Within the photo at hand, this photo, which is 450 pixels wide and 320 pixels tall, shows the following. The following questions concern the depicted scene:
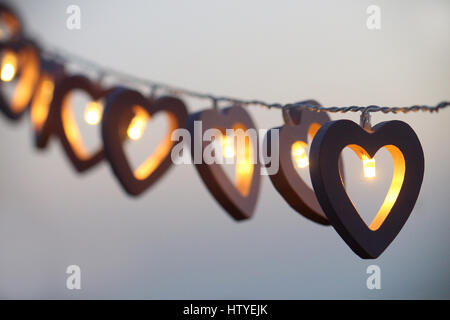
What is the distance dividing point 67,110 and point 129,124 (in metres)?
0.40

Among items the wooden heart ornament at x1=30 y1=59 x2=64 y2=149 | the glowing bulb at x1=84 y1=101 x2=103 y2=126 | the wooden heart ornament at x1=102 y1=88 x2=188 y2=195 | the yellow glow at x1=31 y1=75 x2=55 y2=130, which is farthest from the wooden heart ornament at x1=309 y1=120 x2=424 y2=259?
the yellow glow at x1=31 y1=75 x2=55 y2=130

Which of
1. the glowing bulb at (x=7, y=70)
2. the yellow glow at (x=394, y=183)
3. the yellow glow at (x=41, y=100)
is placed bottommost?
the yellow glow at (x=394, y=183)

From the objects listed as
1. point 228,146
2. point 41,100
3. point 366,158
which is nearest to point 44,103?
point 41,100

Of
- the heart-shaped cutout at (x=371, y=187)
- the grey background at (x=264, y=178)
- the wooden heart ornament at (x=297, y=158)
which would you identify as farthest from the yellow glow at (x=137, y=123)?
the heart-shaped cutout at (x=371, y=187)

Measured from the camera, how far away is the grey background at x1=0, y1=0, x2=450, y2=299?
2.22m

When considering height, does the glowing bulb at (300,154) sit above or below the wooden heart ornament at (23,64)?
below

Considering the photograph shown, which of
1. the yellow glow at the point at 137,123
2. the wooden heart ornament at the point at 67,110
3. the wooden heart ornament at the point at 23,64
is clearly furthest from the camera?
the wooden heart ornament at the point at 23,64

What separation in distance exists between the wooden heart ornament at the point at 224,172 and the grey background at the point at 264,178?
104 cm

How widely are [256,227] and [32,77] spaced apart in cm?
135

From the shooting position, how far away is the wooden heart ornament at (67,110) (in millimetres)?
1599

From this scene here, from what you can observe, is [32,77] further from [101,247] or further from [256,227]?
[256,227]

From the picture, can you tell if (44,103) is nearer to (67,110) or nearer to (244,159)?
(67,110)

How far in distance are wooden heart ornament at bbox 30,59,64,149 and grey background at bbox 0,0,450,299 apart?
0.38 m

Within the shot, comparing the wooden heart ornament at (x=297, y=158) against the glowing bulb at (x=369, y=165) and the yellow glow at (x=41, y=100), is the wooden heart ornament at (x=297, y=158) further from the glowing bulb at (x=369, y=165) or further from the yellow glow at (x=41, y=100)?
the yellow glow at (x=41, y=100)
